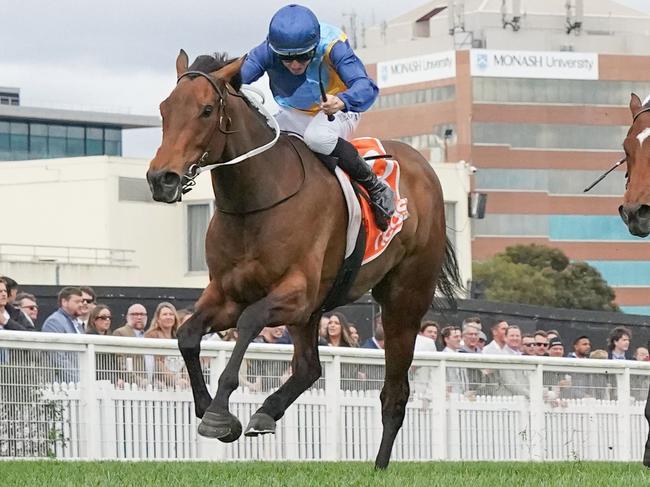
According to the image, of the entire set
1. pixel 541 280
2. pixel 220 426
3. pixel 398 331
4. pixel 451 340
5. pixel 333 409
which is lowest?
pixel 333 409

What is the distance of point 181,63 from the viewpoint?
8766mm

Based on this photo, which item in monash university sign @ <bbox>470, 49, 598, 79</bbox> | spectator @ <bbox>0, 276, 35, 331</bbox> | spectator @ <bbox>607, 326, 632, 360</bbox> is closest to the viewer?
spectator @ <bbox>0, 276, 35, 331</bbox>

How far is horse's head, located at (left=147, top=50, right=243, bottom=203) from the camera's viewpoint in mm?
8195

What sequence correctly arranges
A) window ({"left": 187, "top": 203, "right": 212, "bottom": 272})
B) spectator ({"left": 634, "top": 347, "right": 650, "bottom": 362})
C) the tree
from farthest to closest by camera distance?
the tree, window ({"left": 187, "top": 203, "right": 212, "bottom": 272}), spectator ({"left": 634, "top": 347, "right": 650, "bottom": 362})

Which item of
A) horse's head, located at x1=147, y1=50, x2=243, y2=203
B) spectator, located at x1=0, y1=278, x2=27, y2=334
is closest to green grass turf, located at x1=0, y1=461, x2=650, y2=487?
A: horse's head, located at x1=147, y1=50, x2=243, y2=203

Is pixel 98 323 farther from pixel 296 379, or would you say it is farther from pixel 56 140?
pixel 56 140

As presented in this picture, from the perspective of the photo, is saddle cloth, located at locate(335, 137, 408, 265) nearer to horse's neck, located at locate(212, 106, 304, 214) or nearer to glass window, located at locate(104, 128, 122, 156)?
horse's neck, located at locate(212, 106, 304, 214)

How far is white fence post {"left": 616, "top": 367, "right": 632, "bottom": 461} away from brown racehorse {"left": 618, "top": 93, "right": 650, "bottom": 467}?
18.4 feet

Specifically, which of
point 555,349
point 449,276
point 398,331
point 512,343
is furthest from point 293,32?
point 555,349

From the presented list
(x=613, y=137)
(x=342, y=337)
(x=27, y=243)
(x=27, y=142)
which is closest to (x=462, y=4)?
(x=613, y=137)

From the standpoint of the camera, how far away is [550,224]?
10244cm

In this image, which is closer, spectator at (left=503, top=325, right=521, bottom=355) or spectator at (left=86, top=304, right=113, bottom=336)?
spectator at (left=86, top=304, right=113, bottom=336)

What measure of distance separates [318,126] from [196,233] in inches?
1598

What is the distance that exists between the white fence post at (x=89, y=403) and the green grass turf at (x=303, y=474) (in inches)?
27.1
